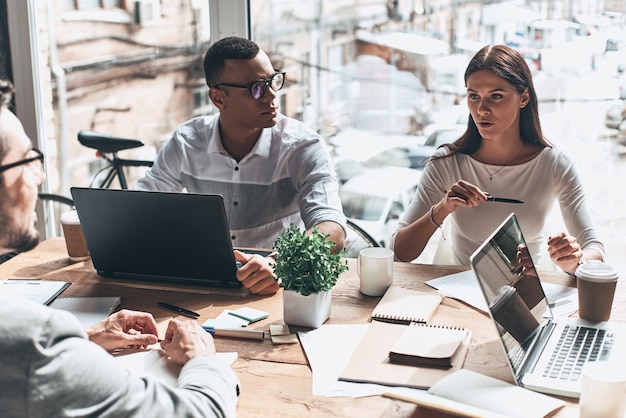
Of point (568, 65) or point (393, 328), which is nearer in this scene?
point (393, 328)

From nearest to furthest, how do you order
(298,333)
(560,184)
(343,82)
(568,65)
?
1. (298,333)
2. (560,184)
3. (568,65)
4. (343,82)

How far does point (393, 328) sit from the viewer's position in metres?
1.60

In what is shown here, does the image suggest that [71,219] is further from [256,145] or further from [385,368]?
[385,368]

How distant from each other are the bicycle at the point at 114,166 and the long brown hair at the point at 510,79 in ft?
2.44

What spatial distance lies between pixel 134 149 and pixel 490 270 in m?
2.19

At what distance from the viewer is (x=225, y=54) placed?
2422 millimetres

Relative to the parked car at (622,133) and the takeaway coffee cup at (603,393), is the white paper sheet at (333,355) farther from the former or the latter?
the parked car at (622,133)

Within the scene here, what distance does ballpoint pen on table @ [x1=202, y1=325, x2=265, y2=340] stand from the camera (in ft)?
5.22

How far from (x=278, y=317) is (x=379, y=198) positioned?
1467 mm

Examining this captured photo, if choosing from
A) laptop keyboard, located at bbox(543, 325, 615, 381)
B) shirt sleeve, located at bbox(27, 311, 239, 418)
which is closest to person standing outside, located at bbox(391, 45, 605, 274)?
laptop keyboard, located at bbox(543, 325, 615, 381)

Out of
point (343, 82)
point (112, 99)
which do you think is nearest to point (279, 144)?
point (343, 82)

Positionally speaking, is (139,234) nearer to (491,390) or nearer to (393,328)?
(393,328)

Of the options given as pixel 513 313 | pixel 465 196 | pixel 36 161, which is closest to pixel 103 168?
pixel 36 161

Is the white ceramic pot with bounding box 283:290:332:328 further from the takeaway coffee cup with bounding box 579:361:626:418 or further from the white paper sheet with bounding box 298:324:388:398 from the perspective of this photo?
the takeaway coffee cup with bounding box 579:361:626:418
